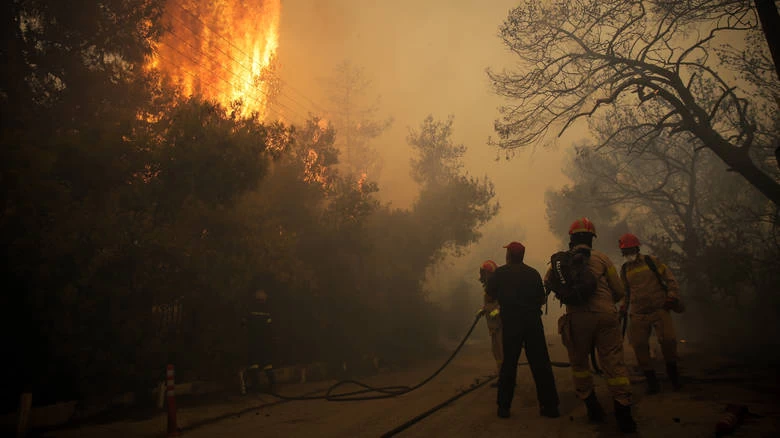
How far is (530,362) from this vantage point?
20.6 feet

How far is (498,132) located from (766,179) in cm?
594

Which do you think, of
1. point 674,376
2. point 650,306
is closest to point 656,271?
point 650,306

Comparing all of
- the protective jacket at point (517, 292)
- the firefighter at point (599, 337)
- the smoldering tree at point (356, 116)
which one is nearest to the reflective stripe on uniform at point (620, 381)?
the firefighter at point (599, 337)

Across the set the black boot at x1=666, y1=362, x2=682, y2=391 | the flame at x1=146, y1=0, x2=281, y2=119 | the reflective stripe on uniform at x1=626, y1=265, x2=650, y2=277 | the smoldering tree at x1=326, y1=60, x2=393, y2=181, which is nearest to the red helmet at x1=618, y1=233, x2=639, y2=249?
the reflective stripe on uniform at x1=626, y1=265, x2=650, y2=277

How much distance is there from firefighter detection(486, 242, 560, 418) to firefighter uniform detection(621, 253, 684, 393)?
1961 millimetres

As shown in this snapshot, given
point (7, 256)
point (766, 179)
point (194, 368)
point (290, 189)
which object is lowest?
point (194, 368)

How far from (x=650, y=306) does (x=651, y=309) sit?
0.05 metres

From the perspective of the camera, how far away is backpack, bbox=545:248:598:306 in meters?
5.32

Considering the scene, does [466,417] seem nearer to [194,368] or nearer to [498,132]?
[194,368]

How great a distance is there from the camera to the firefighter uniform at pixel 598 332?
16.8ft

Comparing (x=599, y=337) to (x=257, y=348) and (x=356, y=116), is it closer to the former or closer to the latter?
(x=257, y=348)

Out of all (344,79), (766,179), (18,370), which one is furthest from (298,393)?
(344,79)

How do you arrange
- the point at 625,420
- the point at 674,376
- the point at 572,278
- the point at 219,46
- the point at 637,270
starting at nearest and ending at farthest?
the point at 625,420 < the point at 572,278 < the point at 674,376 < the point at 637,270 < the point at 219,46

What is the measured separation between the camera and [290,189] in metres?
14.4
